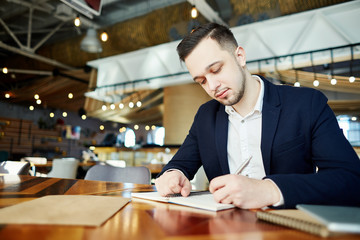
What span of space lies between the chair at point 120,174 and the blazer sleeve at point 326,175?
4.62ft

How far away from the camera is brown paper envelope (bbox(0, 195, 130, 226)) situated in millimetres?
663

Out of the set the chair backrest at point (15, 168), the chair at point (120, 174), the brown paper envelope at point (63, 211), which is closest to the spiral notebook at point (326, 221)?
the brown paper envelope at point (63, 211)

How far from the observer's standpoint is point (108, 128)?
763 inches

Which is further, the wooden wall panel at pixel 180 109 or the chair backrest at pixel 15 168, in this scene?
the wooden wall panel at pixel 180 109

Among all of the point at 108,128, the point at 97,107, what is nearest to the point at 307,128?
the point at 97,107

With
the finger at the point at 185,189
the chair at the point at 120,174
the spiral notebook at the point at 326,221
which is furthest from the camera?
the chair at the point at 120,174

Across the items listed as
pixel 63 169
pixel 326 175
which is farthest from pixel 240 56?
pixel 63 169

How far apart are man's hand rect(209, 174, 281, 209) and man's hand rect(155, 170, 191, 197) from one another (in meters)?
0.29

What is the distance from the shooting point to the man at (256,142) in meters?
0.93

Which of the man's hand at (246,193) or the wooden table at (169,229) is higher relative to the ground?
the man's hand at (246,193)

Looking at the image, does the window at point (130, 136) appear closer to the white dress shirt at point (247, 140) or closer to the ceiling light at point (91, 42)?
the ceiling light at point (91, 42)

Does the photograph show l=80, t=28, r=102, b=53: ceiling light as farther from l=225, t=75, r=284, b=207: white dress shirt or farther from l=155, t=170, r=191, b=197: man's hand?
l=155, t=170, r=191, b=197: man's hand

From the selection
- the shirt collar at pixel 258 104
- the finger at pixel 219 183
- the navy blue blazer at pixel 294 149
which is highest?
the shirt collar at pixel 258 104

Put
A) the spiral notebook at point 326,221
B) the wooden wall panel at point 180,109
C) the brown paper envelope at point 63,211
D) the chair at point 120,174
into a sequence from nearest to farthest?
the spiral notebook at point 326,221, the brown paper envelope at point 63,211, the chair at point 120,174, the wooden wall panel at point 180,109
